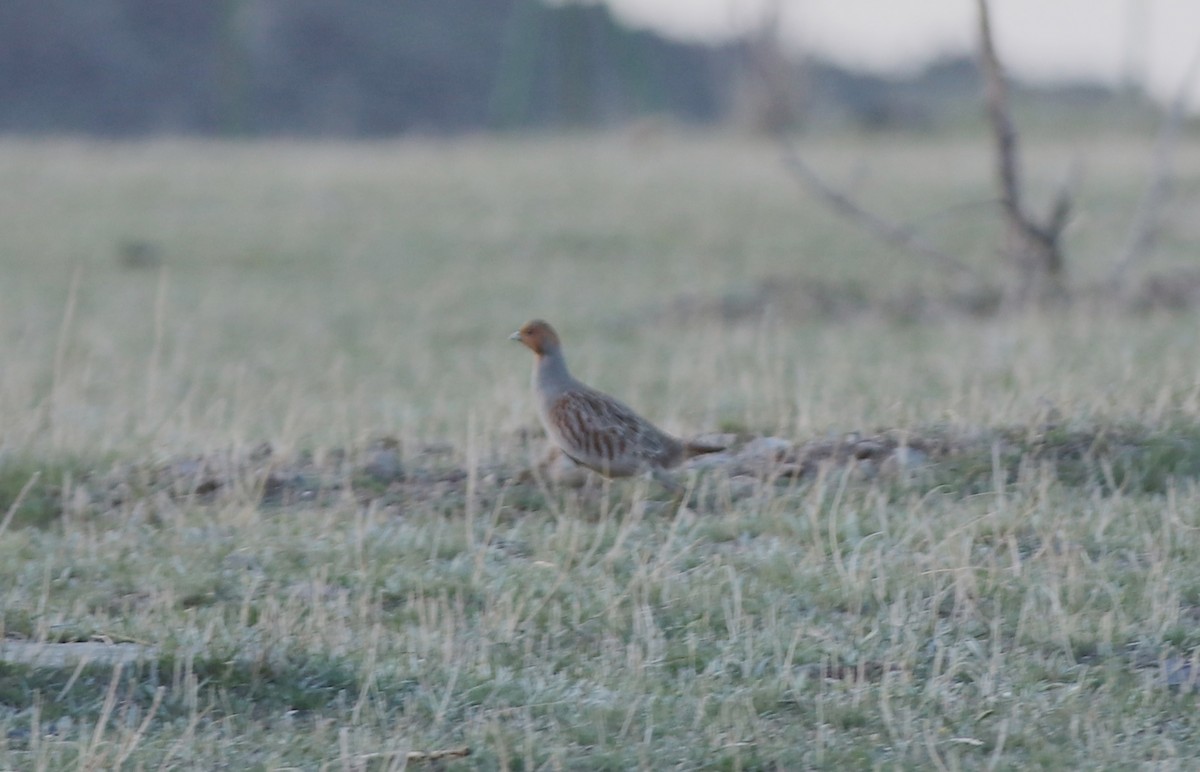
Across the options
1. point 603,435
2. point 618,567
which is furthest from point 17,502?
point 618,567

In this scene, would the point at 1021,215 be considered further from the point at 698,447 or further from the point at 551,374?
the point at 551,374

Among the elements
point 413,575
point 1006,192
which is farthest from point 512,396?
point 1006,192

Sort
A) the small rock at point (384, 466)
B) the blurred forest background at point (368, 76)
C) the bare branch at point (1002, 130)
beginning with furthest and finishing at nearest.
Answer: the blurred forest background at point (368, 76), the bare branch at point (1002, 130), the small rock at point (384, 466)

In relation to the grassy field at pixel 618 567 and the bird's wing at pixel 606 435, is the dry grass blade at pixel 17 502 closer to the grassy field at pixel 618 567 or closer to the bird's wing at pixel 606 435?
the grassy field at pixel 618 567

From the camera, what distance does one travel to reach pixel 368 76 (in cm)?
5688

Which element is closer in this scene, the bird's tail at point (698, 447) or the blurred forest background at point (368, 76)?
the bird's tail at point (698, 447)

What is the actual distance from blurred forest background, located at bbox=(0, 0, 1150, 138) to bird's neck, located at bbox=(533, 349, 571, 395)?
102 ft

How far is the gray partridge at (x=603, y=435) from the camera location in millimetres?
6188

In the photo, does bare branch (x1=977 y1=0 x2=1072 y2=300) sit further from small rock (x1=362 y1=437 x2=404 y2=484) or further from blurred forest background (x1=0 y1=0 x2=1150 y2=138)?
blurred forest background (x1=0 y1=0 x2=1150 y2=138)

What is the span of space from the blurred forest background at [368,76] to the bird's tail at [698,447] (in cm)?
3077

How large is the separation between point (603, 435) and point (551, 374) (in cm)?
50

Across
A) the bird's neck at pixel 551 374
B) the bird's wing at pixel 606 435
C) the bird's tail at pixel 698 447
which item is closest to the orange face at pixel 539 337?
Result: the bird's neck at pixel 551 374

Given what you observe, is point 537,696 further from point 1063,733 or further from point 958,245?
point 958,245

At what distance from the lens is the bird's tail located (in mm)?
6602
